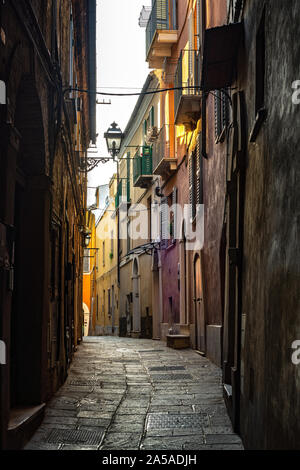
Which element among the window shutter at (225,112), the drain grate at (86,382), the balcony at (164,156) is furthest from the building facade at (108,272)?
the drain grate at (86,382)

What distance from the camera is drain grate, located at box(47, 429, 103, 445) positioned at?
615cm

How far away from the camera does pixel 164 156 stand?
67.7 feet

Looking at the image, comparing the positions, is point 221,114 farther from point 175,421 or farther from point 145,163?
point 145,163

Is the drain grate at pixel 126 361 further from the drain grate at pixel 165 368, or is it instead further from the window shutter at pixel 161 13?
the window shutter at pixel 161 13

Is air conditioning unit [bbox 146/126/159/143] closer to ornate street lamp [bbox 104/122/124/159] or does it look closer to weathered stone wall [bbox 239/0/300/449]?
ornate street lamp [bbox 104/122/124/159]

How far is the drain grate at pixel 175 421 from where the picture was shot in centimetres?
691

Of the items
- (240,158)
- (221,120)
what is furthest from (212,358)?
(240,158)

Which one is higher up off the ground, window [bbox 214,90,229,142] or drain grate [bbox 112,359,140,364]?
window [bbox 214,90,229,142]

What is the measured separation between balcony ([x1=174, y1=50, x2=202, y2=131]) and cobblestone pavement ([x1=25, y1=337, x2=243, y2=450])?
21.3 ft

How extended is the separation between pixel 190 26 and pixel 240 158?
11.0 metres

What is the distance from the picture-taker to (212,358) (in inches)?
516

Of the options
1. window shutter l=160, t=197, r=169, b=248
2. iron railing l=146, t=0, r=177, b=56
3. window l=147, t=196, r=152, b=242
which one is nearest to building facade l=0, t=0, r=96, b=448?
iron railing l=146, t=0, r=177, b=56

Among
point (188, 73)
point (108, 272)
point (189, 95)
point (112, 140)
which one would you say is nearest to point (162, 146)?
point (112, 140)

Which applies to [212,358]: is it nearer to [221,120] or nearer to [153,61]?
[221,120]
